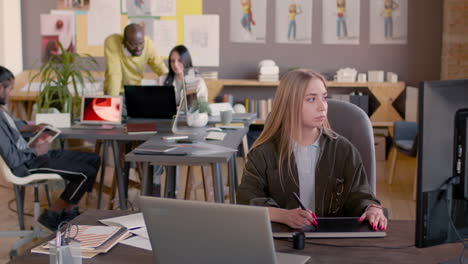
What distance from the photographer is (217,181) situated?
13.4ft

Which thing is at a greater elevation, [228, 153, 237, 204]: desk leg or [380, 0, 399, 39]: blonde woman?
[380, 0, 399, 39]: blonde woman

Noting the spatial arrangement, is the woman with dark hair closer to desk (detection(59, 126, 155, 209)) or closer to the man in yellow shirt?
the man in yellow shirt

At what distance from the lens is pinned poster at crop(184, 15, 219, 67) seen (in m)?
7.57

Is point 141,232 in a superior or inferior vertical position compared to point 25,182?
superior

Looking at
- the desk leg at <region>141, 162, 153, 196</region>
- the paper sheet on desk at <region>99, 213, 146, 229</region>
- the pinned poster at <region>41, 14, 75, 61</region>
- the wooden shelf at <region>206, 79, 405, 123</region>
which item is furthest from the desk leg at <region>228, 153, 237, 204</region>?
the pinned poster at <region>41, 14, 75, 61</region>

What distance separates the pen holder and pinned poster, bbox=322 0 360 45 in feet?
19.8

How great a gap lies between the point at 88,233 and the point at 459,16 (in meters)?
5.73

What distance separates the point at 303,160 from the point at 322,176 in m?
0.09

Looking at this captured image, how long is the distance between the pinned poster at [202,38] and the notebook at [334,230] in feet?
18.1

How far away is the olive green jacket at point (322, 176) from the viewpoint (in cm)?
256

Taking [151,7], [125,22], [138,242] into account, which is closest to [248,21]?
[151,7]

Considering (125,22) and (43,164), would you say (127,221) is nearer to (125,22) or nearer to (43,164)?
(43,164)

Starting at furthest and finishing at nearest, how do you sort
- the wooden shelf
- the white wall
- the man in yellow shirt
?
the white wall → the wooden shelf → the man in yellow shirt

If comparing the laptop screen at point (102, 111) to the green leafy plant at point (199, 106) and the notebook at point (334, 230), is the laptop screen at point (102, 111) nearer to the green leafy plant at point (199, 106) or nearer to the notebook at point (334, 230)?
the green leafy plant at point (199, 106)
